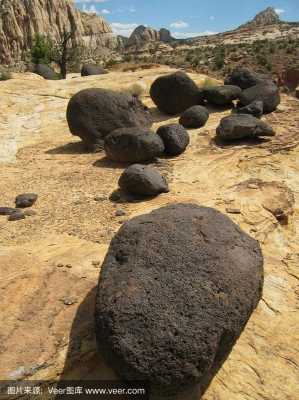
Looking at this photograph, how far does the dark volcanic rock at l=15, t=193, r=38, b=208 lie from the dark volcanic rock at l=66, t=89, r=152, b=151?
4.11 meters

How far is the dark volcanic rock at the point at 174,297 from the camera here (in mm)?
4191

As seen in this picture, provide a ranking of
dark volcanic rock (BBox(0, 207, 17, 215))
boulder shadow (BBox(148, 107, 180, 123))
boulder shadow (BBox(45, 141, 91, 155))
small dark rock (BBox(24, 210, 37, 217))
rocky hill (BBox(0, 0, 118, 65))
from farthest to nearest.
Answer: rocky hill (BBox(0, 0, 118, 65))
boulder shadow (BBox(148, 107, 180, 123))
boulder shadow (BBox(45, 141, 91, 155))
dark volcanic rock (BBox(0, 207, 17, 215))
small dark rock (BBox(24, 210, 37, 217))

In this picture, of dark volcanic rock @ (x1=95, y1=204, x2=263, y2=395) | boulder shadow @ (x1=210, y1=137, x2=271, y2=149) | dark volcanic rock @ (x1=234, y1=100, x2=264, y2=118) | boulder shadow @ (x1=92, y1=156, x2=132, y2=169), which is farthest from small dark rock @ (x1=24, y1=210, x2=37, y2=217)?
dark volcanic rock @ (x1=234, y1=100, x2=264, y2=118)

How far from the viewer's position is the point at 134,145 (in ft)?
37.8

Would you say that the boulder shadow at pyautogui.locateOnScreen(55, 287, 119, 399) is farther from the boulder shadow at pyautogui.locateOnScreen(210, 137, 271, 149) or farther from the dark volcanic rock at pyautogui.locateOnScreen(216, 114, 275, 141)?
the dark volcanic rock at pyautogui.locateOnScreen(216, 114, 275, 141)

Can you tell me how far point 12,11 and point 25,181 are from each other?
58.6 m

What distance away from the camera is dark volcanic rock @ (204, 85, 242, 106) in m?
16.4

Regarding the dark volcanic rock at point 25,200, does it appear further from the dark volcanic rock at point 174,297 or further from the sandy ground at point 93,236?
the dark volcanic rock at point 174,297

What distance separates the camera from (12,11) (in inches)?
2363

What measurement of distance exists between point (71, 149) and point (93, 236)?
21.1ft

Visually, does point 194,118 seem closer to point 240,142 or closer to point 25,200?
point 240,142

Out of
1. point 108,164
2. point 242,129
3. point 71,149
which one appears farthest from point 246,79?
point 108,164

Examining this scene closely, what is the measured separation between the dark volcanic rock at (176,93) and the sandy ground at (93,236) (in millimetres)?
830

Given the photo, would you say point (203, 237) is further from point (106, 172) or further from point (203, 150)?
point (203, 150)
